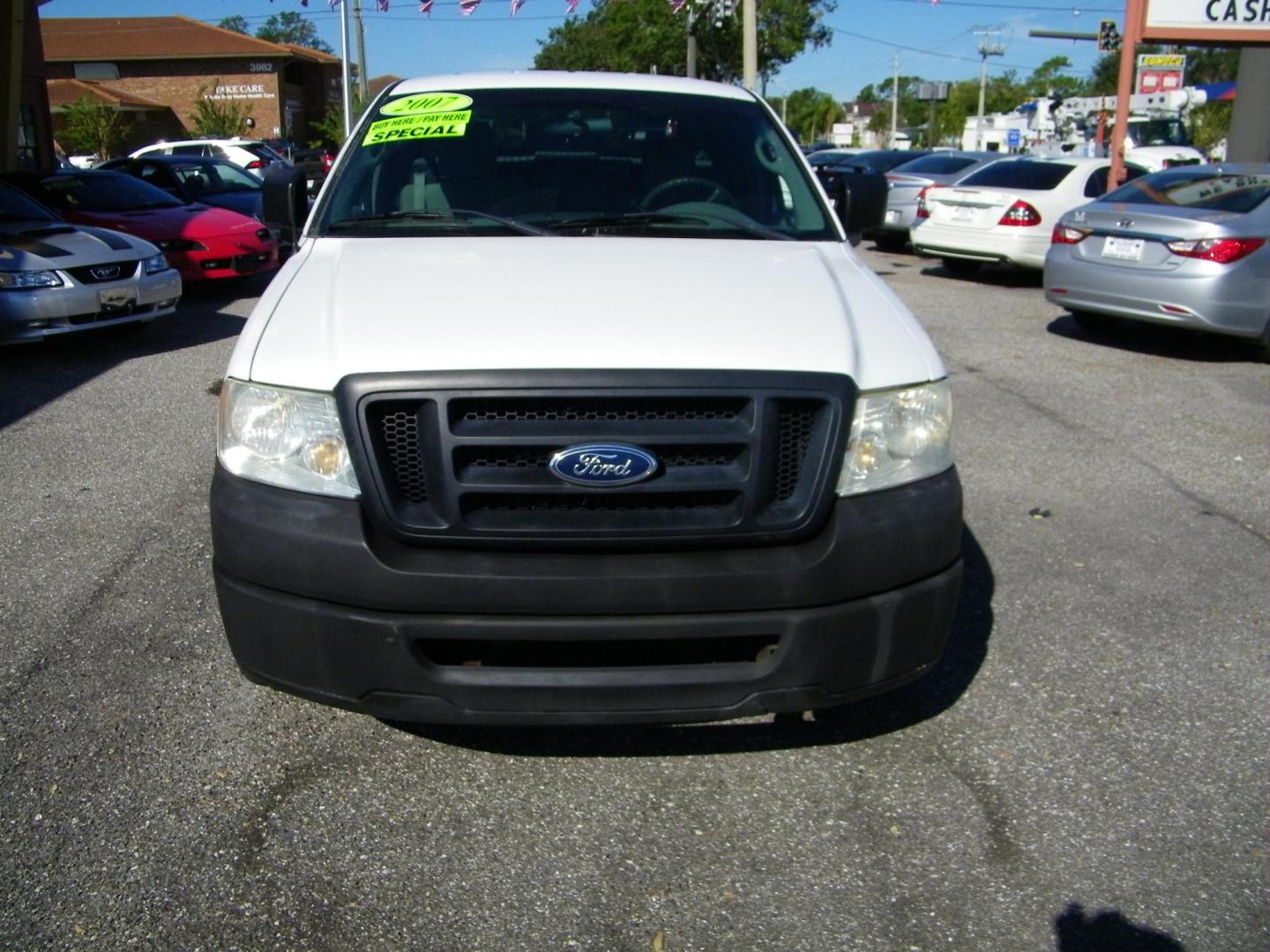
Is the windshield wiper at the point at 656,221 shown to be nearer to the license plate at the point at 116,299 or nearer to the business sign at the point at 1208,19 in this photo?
the license plate at the point at 116,299

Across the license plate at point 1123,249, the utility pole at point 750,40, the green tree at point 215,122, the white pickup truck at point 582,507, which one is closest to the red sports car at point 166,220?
the license plate at point 1123,249

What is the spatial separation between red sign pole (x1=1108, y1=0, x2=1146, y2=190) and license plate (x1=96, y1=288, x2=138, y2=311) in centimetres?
1064

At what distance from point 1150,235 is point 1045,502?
4.35 meters

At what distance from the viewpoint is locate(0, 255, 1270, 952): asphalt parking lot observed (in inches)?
107

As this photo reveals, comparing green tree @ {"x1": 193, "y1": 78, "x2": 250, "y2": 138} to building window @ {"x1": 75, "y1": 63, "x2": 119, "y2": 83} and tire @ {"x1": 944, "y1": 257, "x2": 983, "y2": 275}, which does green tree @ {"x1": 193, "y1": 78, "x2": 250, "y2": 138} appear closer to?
building window @ {"x1": 75, "y1": 63, "x2": 119, "y2": 83}

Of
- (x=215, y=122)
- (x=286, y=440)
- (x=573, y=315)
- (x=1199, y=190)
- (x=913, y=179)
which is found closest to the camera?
(x=286, y=440)

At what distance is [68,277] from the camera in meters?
9.01

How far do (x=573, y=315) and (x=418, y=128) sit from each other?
1.83m

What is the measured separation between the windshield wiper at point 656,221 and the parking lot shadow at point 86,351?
4.71 meters

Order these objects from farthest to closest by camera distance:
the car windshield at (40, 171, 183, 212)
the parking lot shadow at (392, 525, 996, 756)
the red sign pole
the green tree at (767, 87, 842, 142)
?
the green tree at (767, 87, 842, 142) < the red sign pole < the car windshield at (40, 171, 183, 212) < the parking lot shadow at (392, 525, 996, 756)

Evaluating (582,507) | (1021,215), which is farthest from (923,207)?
(582,507)

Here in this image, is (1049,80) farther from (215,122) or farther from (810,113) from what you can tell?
(215,122)

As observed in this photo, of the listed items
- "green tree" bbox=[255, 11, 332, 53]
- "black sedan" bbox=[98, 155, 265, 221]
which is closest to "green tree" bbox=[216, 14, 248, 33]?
"green tree" bbox=[255, 11, 332, 53]

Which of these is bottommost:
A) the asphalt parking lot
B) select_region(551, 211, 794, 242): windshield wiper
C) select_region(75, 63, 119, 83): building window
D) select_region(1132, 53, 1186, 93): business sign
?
the asphalt parking lot
